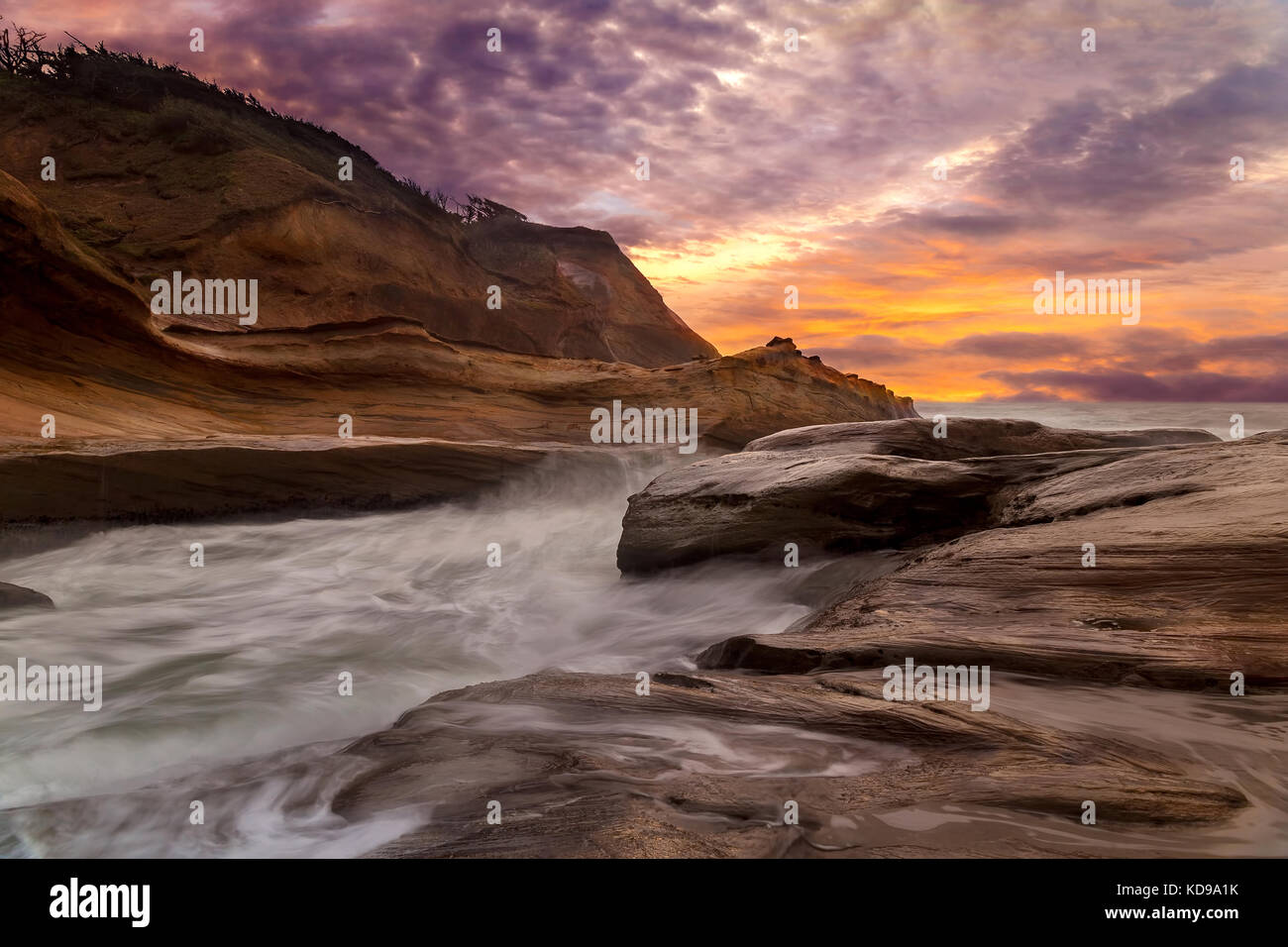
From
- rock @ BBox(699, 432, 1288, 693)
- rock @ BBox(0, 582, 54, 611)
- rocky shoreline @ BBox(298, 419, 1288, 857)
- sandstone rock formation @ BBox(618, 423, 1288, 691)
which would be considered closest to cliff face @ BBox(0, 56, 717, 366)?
rock @ BBox(0, 582, 54, 611)

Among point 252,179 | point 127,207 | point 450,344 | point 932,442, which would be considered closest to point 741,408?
point 450,344

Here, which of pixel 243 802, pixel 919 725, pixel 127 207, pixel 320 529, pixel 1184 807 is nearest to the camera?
pixel 1184 807

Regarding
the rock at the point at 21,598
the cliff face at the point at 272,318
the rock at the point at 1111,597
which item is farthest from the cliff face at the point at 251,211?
the rock at the point at 1111,597

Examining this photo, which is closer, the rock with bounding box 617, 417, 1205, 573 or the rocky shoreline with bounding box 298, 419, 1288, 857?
the rocky shoreline with bounding box 298, 419, 1288, 857

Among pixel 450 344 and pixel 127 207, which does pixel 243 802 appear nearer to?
pixel 450 344

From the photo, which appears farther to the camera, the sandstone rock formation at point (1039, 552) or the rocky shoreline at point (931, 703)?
the sandstone rock formation at point (1039, 552)

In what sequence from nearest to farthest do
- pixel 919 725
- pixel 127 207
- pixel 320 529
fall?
pixel 919 725
pixel 320 529
pixel 127 207

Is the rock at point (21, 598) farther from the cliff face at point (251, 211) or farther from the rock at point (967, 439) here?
the cliff face at point (251, 211)

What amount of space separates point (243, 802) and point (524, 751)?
111 cm

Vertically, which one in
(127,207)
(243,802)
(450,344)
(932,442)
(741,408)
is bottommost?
(243,802)

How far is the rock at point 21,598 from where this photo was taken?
6047 millimetres

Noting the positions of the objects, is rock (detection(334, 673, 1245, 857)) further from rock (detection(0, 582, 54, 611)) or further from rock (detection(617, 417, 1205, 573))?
rock (detection(0, 582, 54, 611))

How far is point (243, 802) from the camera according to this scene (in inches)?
124

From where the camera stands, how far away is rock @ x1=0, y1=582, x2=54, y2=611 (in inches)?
238
